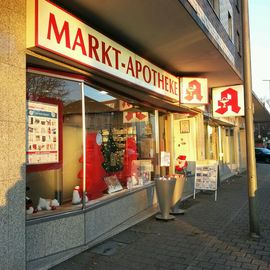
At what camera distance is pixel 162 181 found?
7.34 metres

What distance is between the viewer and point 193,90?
10.1m

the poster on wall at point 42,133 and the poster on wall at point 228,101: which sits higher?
the poster on wall at point 228,101

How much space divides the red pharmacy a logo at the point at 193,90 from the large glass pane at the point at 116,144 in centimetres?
127

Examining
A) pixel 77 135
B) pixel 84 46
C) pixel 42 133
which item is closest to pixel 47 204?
pixel 42 133

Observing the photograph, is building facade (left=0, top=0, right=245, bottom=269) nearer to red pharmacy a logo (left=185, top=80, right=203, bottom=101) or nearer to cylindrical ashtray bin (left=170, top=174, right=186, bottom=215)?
red pharmacy a logo (left=185, top=80, right=203, bottom=101)

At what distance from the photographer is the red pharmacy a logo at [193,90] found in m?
10.1

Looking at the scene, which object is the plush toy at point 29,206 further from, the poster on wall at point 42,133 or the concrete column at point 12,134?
the concrete column at point 12,134

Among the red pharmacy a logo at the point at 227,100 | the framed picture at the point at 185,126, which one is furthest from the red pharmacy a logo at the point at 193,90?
the framed picture at the point at 185,126

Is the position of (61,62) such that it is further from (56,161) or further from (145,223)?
(145,223)

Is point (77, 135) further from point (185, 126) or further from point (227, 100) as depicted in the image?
point (227, 100)

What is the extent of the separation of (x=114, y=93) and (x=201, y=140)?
578 centimetres

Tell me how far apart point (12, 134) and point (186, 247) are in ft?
10.3

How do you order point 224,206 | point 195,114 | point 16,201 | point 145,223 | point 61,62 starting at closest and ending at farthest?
point 16,201, point 61,62, point 145,223, point 224,206, point 195,114

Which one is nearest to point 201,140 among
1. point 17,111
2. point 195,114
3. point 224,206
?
point 195,114
